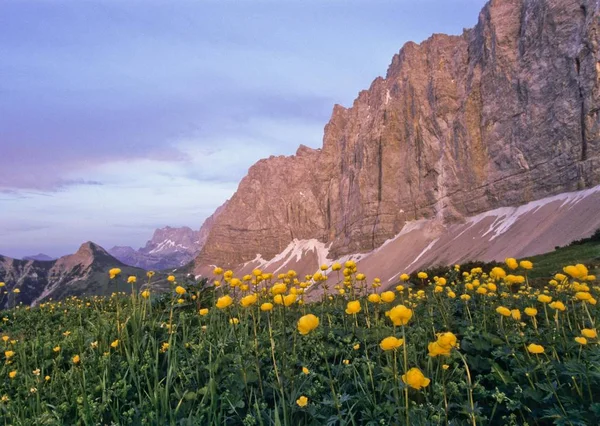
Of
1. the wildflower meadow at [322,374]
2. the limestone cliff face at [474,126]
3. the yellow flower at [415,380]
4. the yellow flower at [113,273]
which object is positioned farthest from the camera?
the limestone cliff face at [474,126]

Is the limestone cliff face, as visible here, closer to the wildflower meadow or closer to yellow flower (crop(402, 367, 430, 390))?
the wildflower meadow

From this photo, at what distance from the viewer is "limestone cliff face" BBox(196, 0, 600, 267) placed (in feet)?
268

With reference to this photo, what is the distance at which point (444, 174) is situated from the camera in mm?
114625

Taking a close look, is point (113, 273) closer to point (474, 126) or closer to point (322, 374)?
point (322, 374)

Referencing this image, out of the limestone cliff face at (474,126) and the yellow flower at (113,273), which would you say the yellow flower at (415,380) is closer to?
the yellow flower at (113,273)

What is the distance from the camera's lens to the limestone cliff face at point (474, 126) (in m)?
81.6

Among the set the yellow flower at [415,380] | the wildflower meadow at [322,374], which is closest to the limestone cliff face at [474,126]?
the wildflower meadow at [322,374]

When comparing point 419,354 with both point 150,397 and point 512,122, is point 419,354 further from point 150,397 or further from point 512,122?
point 512,122

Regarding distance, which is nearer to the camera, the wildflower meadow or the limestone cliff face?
the wildflower meadow

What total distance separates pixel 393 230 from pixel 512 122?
1834 inches

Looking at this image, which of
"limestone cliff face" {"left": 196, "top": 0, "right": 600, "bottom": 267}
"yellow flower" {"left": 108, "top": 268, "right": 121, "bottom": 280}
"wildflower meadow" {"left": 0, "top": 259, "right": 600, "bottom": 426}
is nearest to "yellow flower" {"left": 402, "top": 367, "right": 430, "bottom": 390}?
"wildflower meadow" {"left": 0, "top": 259, "right": 600, "bottom": 426}

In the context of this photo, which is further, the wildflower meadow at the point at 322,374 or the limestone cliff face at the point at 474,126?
the limestone cliff face at the point at 474,126

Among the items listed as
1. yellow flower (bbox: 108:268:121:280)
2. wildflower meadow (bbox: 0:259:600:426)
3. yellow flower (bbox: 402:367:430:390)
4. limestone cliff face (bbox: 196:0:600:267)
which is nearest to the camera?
yellow flower (bbox: 402:367:430:390)

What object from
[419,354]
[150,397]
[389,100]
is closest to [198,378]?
[150,397]
